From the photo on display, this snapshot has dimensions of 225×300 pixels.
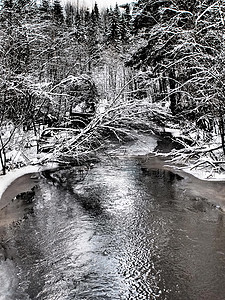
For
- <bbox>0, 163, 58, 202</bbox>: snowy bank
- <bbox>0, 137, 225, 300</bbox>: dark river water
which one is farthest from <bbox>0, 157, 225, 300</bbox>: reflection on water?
<bbox>0, 163, 58, 202</bbox>: snowy bank

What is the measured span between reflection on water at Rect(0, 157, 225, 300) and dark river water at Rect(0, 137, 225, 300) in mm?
16

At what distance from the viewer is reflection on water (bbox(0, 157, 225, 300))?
503cm

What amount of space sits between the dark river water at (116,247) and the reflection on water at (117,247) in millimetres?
16

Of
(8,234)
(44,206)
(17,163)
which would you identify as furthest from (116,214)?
(17,163)

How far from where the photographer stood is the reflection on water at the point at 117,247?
503 centimetres

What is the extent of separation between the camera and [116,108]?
1066cm

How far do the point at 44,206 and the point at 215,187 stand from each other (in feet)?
16.7

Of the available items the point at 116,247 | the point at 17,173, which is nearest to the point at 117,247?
the point at 116,247

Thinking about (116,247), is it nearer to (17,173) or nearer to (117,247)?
(117,247)

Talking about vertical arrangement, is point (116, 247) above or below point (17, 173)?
below

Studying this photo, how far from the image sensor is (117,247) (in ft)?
20.9

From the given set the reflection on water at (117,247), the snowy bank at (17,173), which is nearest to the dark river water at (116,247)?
the reflection on water at (117,247)

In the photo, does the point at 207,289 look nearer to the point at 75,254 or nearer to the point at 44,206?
the point at 75,254

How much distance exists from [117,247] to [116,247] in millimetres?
21
